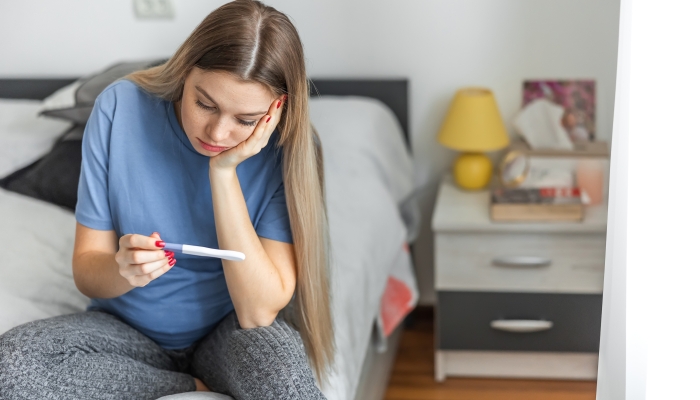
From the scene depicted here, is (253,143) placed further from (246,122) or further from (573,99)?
(573,99)

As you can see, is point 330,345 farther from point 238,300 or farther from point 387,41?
point 387,41

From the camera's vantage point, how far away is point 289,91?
1.00 meters

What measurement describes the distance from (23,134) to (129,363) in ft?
3.49

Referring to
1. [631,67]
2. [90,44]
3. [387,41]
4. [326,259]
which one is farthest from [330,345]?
[90,44]

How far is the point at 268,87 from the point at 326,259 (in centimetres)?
33

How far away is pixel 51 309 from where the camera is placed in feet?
4.12

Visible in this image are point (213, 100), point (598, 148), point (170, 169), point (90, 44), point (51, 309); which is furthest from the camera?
point (90, 44)

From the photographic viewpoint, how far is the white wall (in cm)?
188

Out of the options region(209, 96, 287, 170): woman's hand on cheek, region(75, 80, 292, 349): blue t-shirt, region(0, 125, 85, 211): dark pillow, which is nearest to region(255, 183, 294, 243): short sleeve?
region(75, 80, 292, 349): blue t-shirt

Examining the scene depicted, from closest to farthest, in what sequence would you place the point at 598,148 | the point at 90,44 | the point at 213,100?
the point at 213,100
the point at 598,148
the point at 90,44

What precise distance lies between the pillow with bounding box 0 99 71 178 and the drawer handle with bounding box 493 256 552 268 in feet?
3.82

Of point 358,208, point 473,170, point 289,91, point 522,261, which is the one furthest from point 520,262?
point 289,91

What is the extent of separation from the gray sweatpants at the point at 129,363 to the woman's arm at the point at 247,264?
33mm

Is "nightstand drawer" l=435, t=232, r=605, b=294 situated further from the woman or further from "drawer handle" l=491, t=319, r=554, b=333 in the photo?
the woman
